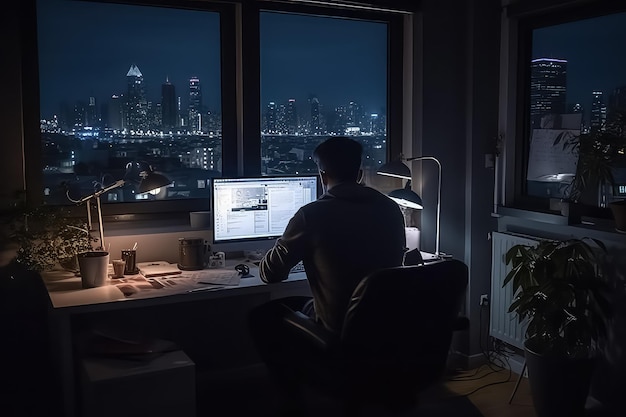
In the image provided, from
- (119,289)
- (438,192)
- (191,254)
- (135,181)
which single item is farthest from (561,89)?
(119,289)

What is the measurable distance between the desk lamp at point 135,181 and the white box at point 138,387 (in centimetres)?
78

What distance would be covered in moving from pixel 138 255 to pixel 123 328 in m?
0.37

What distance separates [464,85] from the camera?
3957 millimetres

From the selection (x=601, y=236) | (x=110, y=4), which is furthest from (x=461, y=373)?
(x=110, y=4)

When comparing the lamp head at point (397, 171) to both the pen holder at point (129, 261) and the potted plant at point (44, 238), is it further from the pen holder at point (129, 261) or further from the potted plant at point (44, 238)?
the potted plant at point (44, 238)

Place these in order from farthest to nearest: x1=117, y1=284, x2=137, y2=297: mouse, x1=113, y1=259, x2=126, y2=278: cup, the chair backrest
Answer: x1=113, y1=259, x2=126, y2=278: cup < x1=117, y1=284, x2=137, y2=297: mouse < the chair backrest

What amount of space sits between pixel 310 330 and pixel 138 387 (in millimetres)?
675

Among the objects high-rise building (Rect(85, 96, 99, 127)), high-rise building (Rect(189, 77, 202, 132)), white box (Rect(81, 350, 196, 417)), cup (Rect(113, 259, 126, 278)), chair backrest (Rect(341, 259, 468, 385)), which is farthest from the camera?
high-rise building (Rect(189, 77, 202, 132))

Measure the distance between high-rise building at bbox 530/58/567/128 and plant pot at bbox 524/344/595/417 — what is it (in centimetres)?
142

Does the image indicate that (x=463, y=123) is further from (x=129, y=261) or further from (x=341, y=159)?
(x=129, y=261)

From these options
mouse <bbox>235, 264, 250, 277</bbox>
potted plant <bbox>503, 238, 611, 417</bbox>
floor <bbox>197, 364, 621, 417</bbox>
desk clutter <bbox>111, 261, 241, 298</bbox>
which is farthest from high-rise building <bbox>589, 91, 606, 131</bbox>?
desk clutter <bbox>111, 261, 241, 298</bbox>

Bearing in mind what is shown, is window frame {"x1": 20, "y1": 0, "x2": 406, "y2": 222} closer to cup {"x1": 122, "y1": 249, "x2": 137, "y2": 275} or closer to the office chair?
cup {"x1": 122, "y1": 249, "x2": 137, "y2": 275}

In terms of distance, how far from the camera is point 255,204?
3.34 metres

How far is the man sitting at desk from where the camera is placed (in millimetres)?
2453
